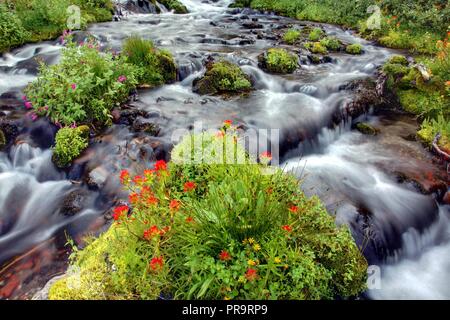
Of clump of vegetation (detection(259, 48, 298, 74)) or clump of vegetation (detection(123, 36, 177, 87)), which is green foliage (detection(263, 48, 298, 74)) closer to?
clump of vegetation (detection(259, 48, 298, 74))

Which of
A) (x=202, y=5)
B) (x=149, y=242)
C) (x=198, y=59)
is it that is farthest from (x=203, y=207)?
(x=202, y=5)

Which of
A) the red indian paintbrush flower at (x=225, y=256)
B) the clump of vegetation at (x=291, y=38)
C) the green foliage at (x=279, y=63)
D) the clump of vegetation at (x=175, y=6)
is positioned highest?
the clump of vegetation at (x=175, y=6)

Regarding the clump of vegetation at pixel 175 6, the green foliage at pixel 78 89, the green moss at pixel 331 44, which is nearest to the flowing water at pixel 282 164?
the green foliage at pixel 78 89

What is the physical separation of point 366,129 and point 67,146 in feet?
21.8

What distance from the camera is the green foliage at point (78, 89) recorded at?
Answer: 22.5 feet

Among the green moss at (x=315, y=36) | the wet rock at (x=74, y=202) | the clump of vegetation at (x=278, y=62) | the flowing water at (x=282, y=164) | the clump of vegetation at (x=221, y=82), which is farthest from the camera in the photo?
the green moss at (x=315, y=36)

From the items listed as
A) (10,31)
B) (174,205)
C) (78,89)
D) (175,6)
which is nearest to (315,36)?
(175,6)

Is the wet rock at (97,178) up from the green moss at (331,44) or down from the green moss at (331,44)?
down

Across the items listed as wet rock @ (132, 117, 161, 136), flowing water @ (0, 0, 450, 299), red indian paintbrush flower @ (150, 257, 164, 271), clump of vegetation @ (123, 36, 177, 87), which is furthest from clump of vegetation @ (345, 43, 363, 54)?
red indian paintbrush flower @ (150, 257, 164, 271)

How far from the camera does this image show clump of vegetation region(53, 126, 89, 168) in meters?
6.26

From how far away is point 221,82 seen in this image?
366 inches

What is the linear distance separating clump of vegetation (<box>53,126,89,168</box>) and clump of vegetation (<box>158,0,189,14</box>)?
15288 mm

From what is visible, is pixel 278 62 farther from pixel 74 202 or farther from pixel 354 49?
pixel 74 202

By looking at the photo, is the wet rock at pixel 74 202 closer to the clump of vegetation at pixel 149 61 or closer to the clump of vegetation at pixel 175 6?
the clump of vegetation at pixel 149 61
